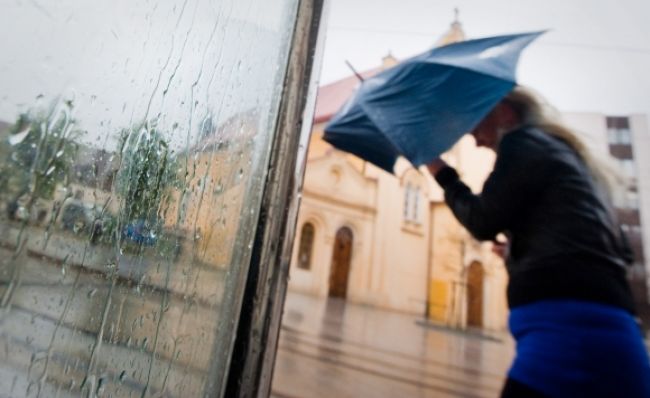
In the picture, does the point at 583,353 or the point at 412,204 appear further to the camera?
the point at 412,204

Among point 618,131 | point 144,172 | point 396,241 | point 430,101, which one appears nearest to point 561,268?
point 144,172

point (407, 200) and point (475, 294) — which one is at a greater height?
point (407, 200)

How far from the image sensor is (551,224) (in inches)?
25.1

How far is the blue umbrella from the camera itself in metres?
1.15

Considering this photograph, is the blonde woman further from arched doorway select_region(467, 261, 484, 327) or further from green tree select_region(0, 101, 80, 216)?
arched doorway select_region(467, 261, 484, 327)

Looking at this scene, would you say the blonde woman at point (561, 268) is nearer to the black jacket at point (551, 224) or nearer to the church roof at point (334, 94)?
the black jacket at point (551, 224)

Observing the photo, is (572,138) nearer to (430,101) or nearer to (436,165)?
(436,165)

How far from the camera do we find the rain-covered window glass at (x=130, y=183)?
22cm

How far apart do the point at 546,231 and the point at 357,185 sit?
1071cm

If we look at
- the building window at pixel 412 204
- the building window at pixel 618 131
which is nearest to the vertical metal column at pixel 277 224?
the building window at pixel 412 204

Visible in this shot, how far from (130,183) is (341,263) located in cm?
1105

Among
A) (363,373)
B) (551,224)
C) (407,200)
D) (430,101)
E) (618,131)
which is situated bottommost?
(363,373)

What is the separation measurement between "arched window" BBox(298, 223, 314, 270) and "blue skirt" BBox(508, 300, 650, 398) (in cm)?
956

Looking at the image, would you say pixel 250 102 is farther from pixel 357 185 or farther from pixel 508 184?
pixel 357 185
